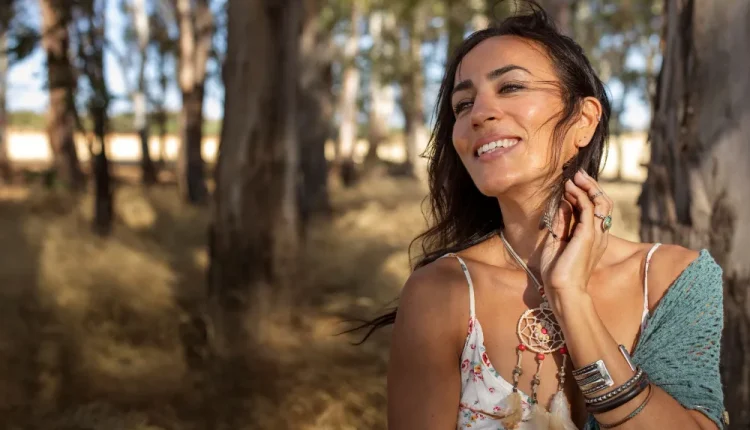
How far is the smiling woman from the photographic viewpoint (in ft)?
6.38

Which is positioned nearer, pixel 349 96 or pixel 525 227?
pixel 525 227

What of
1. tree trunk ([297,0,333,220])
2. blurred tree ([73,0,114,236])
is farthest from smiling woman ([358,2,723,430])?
tree trunk ([297,0,333,220])

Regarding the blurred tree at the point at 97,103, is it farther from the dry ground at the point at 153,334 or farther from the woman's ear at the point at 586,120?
the woman's ear at the point at 586,120

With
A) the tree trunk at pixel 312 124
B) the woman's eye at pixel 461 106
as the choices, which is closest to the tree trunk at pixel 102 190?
the tree trunk at pixel 312 124

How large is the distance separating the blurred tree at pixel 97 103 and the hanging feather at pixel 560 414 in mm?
7573

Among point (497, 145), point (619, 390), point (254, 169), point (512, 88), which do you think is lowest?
point (254, 169)

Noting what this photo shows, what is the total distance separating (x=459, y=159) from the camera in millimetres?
2465

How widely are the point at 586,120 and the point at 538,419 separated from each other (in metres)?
0.83

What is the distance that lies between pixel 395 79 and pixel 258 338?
19.6 m

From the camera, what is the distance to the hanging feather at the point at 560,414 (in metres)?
1.99

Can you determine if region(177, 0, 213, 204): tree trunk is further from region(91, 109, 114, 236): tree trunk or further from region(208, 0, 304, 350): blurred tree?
region(208, 0, 304, 350): blurred tree

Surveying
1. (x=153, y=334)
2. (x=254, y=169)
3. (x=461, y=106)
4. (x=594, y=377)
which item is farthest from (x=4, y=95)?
(x=594, y=377)

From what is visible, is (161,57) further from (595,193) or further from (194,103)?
(595,193)

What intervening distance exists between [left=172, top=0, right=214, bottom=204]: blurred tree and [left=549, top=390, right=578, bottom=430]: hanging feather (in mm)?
12353
